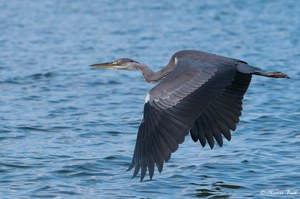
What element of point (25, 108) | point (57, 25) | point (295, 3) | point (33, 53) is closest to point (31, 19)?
point (57, 25)

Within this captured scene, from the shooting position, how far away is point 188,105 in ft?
26.8

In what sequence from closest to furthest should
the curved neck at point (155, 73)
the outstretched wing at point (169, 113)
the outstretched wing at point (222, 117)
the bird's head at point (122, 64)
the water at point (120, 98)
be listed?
the outstretched wing at point (169, 113)
the water at point (120, 98)
the outstretched wing at point (222, 117)
the curved neck at point (155, 73)
the bird's head at point (122, 64)

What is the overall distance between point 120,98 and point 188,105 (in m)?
5.74

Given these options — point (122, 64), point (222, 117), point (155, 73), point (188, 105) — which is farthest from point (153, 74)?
point (188, 105)

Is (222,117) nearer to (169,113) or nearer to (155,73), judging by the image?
(155,73)

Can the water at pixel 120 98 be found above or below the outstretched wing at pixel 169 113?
below

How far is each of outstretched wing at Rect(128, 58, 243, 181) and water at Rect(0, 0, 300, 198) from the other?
81 centimetres

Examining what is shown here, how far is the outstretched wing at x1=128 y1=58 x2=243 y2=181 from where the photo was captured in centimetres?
789

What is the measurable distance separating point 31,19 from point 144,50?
5.61 m

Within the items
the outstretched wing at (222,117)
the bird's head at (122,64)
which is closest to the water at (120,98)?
the outstretched wing at (222,117)

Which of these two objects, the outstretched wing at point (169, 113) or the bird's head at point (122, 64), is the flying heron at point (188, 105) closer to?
the outstretched wing at point (169, 113)

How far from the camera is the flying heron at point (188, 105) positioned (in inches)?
313

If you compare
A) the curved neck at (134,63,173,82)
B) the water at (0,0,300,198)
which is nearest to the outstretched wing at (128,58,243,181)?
the water at (0,0,300,198)

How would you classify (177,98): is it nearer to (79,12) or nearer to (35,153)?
(35,153)
